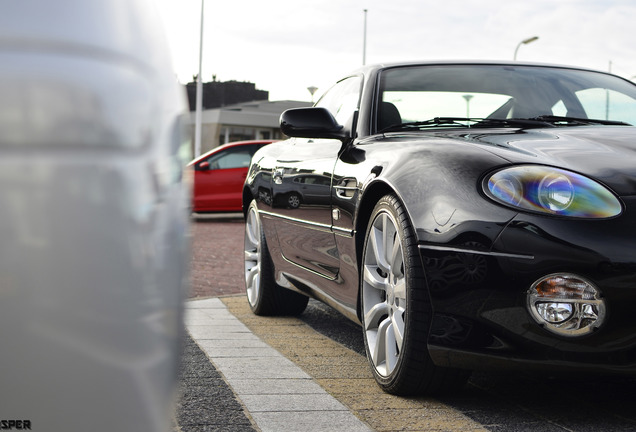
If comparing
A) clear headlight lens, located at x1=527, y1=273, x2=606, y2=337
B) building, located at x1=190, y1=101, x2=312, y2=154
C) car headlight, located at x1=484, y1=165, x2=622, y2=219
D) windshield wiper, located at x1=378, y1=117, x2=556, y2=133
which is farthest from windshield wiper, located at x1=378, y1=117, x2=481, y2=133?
building, located at x1=190, y1=101, x2=312, y2=154

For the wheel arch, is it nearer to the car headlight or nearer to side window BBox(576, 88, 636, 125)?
the car headlight

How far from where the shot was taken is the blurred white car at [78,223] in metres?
1.19

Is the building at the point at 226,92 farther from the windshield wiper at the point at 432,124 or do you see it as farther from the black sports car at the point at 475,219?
the windshield wiper at the point at 432,124

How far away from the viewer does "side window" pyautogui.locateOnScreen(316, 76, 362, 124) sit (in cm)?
479

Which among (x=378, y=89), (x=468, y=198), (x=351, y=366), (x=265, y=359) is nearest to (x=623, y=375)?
(x=468, y=198)

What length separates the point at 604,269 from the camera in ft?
9.45

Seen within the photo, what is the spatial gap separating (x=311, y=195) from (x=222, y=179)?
12079mm

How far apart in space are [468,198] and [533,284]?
37 cm

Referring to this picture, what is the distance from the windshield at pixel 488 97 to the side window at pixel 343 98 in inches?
9.0

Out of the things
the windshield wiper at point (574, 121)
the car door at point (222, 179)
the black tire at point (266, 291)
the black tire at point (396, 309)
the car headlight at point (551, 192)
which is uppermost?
the windshield wiper at point (574, 121)

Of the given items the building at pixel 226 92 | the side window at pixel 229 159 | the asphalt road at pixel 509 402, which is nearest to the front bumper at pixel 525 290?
the asphalt road at pixel 509 402

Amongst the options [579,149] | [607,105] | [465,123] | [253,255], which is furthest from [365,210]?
[253,255]

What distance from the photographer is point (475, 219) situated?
3072 mm

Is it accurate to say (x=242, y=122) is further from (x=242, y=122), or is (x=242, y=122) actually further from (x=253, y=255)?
(x=253, y=255)
